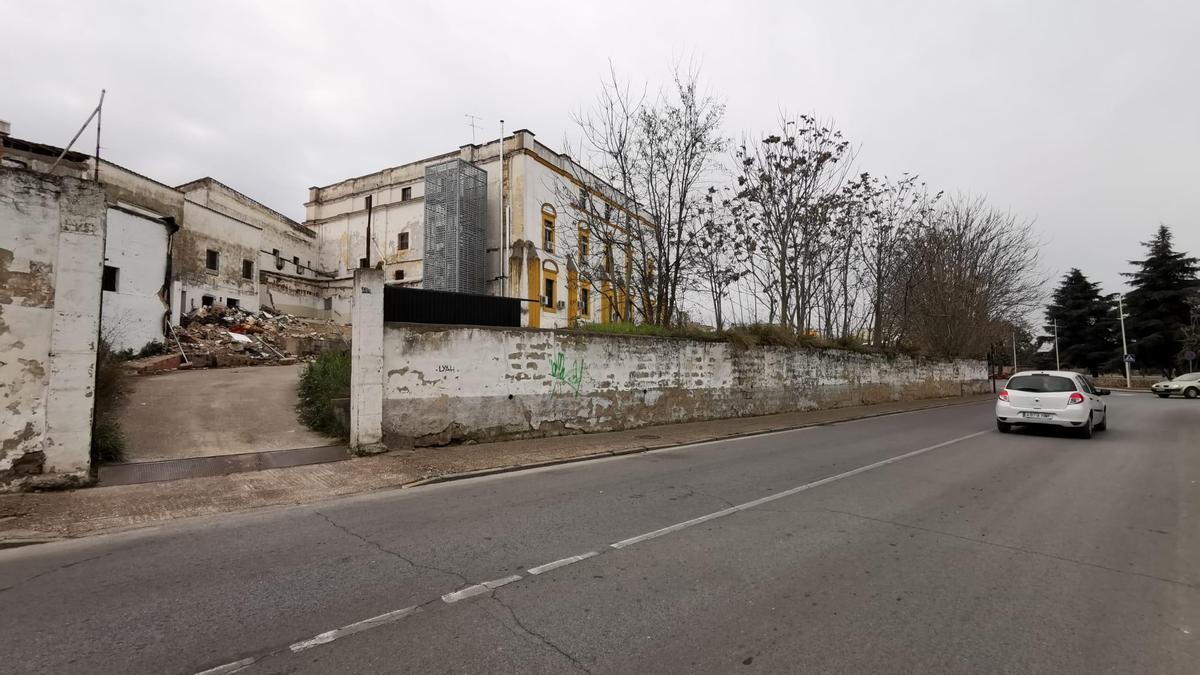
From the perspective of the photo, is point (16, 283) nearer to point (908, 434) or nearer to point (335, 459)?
point (335, 459)

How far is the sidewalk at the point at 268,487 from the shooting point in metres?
5.49

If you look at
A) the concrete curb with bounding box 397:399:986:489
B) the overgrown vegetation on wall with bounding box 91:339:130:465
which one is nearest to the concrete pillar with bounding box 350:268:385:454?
the concrete curb with bounding box 397:399:986:489

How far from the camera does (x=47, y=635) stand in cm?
313

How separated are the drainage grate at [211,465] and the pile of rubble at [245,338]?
1150 centimetres

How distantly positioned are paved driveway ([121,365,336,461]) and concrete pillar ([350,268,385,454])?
1.14 meters

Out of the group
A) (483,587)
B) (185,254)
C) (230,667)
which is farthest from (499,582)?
(185,254)

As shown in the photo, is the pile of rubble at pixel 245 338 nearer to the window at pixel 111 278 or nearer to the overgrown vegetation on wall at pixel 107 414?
the window at pixel 111 278

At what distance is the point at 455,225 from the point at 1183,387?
138 ft

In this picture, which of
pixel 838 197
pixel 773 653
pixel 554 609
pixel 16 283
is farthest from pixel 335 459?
pixel 838 197

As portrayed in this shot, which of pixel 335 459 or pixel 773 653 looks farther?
pixel 335 459

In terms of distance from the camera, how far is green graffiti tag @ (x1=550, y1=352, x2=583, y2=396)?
11727 millimetres

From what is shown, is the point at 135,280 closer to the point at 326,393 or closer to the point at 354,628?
the point at 326,393

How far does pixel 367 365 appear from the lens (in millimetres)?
9039

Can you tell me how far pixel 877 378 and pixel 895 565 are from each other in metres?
21.3
